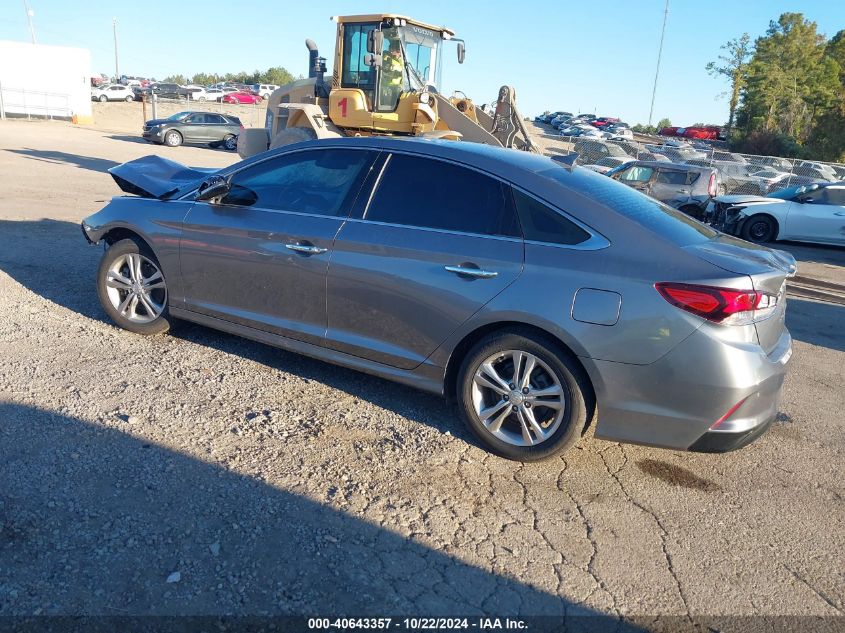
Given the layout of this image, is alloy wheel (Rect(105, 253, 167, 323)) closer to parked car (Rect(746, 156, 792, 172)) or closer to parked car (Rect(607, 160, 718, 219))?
parked car (Rect(607, 160, 718, 219))

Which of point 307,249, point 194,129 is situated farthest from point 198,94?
point 307,249

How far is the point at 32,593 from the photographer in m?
2.59

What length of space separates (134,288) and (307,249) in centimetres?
176

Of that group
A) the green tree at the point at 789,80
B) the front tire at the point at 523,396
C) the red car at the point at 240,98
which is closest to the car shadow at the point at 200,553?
the front tire at the point at 523,396

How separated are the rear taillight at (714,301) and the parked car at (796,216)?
11.9 meters

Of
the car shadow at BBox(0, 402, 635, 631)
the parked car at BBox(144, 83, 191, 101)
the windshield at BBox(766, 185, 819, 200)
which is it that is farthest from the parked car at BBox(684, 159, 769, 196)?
the parked car at BBox(144, 83, 191, 101)

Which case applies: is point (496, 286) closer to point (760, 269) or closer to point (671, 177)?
point (760, 269)

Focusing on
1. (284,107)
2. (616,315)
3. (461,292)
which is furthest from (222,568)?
(284,107)

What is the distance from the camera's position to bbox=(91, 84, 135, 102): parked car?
174 feet

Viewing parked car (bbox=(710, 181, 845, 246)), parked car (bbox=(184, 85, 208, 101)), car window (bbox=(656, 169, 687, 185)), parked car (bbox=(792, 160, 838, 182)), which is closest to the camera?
parked car (bbox=(710, 181, 845, 246))

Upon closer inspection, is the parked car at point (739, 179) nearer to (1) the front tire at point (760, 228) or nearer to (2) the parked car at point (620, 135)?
(1) the front tire at point (760, 228)

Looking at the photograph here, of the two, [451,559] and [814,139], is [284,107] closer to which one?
[451,559]

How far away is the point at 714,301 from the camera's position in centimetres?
336

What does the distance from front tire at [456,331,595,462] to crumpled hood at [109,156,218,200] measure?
297 centimetres
